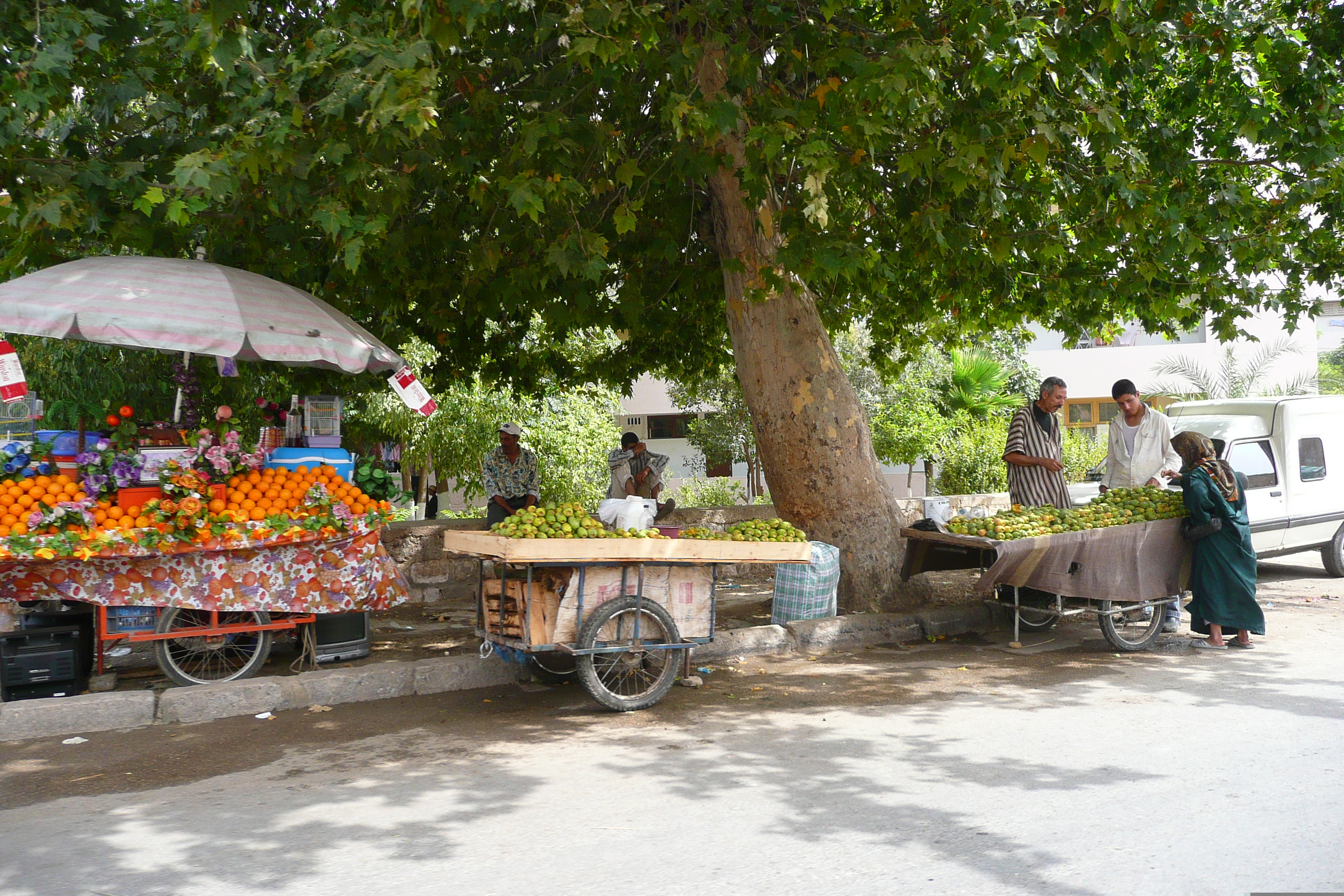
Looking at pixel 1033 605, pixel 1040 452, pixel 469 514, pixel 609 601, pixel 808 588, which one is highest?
pixel 1040 452

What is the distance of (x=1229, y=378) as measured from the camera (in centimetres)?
2355

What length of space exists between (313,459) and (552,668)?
2.39 m

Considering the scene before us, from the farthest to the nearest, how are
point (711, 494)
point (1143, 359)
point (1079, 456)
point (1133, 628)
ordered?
point (1143, 359) < point (711, 494) < point (1079, 456) < point (1133, 628)

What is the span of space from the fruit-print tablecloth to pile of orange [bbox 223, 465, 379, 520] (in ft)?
0.77

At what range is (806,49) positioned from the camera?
862cm

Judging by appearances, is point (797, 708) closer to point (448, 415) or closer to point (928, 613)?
point (928, 613)

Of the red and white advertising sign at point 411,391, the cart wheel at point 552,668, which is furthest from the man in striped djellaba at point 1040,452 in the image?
the red and white advertising sign at point 411,391

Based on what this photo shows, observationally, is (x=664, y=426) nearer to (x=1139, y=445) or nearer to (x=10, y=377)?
(x=1139, y=445)

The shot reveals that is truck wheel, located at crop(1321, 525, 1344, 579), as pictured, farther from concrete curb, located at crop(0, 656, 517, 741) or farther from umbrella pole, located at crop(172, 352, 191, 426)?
umbrella pole, located at crop(172, 352, 191, 426)

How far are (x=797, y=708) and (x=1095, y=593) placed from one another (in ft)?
9.87

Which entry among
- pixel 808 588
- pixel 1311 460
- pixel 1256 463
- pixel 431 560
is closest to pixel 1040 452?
pixel 808 588

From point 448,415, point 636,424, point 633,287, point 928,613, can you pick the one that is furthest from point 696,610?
point 636,424

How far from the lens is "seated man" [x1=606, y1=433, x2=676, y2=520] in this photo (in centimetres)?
1198

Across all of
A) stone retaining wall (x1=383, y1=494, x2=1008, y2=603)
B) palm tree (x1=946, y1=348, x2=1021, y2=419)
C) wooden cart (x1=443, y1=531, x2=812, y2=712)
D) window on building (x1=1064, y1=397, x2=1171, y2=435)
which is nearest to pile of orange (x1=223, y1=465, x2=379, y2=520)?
wooden cart (x1=443, y1=531, x2=812, y2=712)
